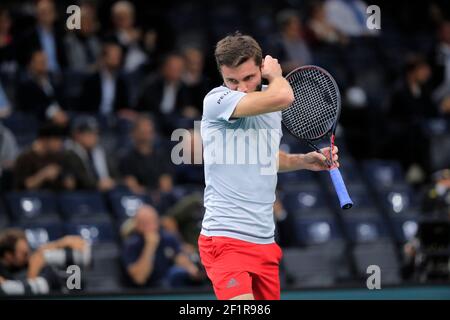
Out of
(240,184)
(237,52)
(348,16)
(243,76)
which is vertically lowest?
(240,184)

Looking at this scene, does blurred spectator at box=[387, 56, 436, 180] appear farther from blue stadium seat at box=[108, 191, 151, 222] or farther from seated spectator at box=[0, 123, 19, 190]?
seated spectator at box=[0, 123, 19, 190]

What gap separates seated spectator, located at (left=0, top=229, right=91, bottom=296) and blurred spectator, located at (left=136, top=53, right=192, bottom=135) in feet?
7.80

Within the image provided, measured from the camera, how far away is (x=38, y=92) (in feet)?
35.7

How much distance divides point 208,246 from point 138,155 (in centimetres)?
489

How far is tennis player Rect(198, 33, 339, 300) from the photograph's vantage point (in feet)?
18.4

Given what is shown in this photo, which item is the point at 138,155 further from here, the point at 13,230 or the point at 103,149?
the point at 13,230

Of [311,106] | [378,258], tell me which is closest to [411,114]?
[378,258]

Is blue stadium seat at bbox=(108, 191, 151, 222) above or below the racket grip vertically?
below

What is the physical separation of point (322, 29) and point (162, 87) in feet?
8.69

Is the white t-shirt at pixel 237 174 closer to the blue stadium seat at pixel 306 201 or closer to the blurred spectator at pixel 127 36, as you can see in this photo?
the blue stadium seat at pixel 306 201

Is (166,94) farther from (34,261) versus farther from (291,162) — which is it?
(291,162)

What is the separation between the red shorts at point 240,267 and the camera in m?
5.59

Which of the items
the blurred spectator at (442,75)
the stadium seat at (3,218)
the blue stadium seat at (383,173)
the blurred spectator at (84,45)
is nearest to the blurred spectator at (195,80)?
the blurred spectator at (84,45)

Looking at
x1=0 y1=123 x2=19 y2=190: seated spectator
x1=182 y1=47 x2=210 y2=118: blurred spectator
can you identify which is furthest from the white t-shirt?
x1=182 y1=47 x2=210 y2=118: blurred spectator
